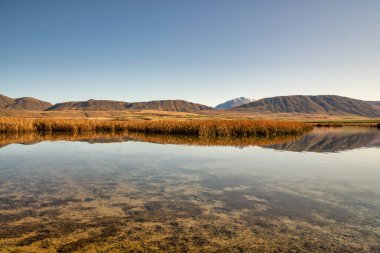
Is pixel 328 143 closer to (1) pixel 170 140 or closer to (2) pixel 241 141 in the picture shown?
(2) pixel 241 141

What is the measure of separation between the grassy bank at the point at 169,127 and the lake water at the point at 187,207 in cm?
2205

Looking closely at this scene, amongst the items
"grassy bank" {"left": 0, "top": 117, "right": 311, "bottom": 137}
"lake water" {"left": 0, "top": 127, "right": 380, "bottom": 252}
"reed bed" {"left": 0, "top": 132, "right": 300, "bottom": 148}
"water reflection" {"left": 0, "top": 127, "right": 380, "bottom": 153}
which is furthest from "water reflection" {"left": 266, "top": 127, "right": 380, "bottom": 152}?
"lake water" {"left": 0, "top": 127, "right": 380, "bottom": 252}

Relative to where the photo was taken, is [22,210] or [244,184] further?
[244,184]

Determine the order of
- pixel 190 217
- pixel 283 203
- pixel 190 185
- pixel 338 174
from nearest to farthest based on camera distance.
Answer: pixel 190 217 → pixel 283 203 → pixel 190 185 → pixel 338 174

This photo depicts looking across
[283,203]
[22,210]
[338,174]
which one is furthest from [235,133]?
[22,210]

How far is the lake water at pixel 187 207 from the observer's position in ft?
22.0

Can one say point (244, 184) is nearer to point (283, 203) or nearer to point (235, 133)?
point (283, 203)

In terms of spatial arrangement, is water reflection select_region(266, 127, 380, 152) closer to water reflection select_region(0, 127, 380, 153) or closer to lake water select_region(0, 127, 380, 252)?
water reflection select_region(0, 127, 380, 153)

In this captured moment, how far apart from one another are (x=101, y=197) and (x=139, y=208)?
1890 millimetres

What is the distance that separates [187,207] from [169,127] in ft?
109

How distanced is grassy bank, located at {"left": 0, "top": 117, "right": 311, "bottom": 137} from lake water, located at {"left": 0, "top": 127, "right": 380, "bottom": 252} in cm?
2205

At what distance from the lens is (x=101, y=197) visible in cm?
1031

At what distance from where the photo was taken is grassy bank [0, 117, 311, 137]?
3944 cm

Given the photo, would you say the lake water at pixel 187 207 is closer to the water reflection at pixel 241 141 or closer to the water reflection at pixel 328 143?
the water reflection at pixel 328 143
